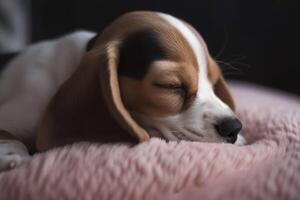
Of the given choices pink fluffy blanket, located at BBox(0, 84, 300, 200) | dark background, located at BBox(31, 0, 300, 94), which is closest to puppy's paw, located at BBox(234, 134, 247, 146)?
pink fluffy blanket, located at BBox(0, 84, 300, 200)

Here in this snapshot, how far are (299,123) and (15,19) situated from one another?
1.65 m

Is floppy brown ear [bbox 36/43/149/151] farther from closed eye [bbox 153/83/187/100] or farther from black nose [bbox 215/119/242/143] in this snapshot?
black nose [bbox 215/119/242/143]

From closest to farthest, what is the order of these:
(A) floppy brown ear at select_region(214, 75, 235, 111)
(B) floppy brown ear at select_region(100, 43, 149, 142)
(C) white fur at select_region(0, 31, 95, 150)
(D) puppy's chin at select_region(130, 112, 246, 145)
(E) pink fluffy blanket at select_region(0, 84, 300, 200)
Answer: (E) pink fluffy blanket at select_region(0, 84, 300, 200), (B) floppy brown ear at select_region(100, 43, 149, 142), (D) puppy's chin at select_region(130, 112, 246, 145), (C) white fur at select_region(0, 31, 95, 150), (A) floppy brown ear at select_region(214, 75, 235, 111)

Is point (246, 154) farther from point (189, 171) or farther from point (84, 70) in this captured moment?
point (84, 70)

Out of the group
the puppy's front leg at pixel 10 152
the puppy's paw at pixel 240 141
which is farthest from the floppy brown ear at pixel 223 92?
the puppy's front leg at pixel 10 152

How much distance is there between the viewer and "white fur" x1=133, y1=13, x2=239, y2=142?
165 cm

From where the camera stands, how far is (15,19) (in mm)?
2773

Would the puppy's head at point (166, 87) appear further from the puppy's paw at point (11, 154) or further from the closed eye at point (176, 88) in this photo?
the puppy's paw at point (11, 154)

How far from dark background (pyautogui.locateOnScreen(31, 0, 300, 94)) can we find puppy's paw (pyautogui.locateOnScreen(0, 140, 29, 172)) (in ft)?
4.51

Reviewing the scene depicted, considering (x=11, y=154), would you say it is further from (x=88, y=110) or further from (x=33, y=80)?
(x=33, y=80)

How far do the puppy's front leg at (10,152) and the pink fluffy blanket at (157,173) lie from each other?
Answer: 10 cm

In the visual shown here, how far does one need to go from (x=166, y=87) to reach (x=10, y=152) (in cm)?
52

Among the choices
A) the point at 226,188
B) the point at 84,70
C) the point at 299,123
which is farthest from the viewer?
the point at 299,123

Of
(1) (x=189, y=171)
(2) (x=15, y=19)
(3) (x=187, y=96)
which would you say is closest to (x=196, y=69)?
(3) (x=187, y=96)
